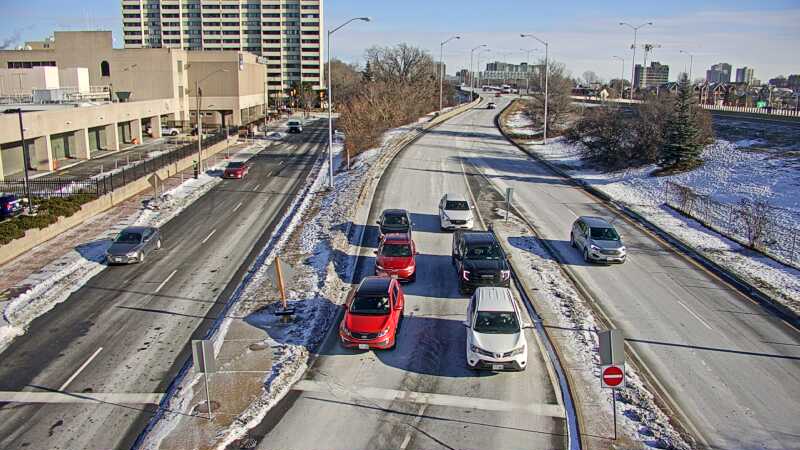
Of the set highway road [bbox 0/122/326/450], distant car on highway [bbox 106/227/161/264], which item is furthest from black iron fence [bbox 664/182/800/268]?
distant car on highway [bbox 106/227/161/264]

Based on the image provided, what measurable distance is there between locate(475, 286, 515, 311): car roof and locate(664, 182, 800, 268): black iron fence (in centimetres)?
1518

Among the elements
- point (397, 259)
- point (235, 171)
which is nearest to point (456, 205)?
point (397, 259)

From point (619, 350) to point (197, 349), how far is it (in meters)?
8.65

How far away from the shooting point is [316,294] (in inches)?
874

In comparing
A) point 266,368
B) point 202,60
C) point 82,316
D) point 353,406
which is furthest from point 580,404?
point 202,60

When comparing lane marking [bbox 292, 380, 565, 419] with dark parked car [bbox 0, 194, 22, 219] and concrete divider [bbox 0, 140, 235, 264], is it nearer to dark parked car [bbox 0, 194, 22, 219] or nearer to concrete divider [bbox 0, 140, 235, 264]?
concrete divider [bbox 0, 140, 235, 264]

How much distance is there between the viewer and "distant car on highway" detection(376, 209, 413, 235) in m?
27.8

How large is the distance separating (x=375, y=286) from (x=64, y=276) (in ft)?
44.9

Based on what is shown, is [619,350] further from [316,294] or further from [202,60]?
[202,60]

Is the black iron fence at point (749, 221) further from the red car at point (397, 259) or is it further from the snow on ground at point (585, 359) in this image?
the red car at point (397, 259)

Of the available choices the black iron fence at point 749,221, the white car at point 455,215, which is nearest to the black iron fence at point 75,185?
the white car at point 455,215

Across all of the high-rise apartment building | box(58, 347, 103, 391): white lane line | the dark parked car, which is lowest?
box(58, 347, 103, 391): white lane line

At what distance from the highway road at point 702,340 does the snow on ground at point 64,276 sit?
18.8 meters

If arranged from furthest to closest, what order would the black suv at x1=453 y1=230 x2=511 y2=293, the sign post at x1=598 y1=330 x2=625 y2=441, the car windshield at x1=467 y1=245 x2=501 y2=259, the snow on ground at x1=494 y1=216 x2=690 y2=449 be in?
the car windshield at x1=467 y1=245 x2=501 y2=259, the black suv at x1=453 y1=230 x2=511 y2=293, the snow on ground at x1=494 y1=216 x2=690 y2=449, the sign post at x1=598 y1=330 x2=625 y2=441
